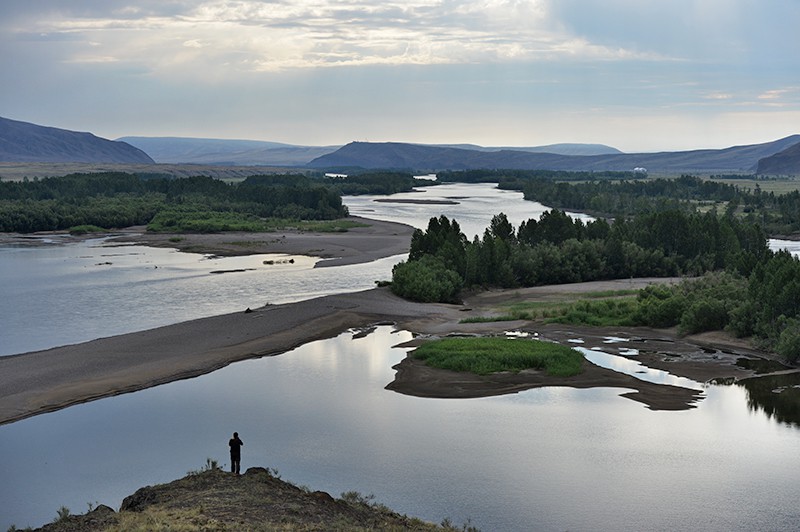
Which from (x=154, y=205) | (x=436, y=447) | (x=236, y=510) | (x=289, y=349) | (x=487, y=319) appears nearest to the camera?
(x=236, y=510)

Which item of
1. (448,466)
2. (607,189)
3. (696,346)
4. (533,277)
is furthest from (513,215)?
(448,466)

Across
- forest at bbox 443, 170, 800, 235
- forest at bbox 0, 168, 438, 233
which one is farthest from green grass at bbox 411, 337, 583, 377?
forest at bbox 0, 168, 438, 233

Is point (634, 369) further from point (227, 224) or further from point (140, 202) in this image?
point (140, 202)

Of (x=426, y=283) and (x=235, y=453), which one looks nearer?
(x=235, y=453)

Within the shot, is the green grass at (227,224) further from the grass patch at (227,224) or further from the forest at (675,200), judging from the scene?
the forest at (675,200)

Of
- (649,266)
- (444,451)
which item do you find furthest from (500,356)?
(649,266)

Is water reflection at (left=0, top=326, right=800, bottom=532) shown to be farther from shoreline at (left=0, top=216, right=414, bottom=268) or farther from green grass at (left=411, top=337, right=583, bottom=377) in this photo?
shoreline at (left=0, top=216, right=414, bottom=268)
